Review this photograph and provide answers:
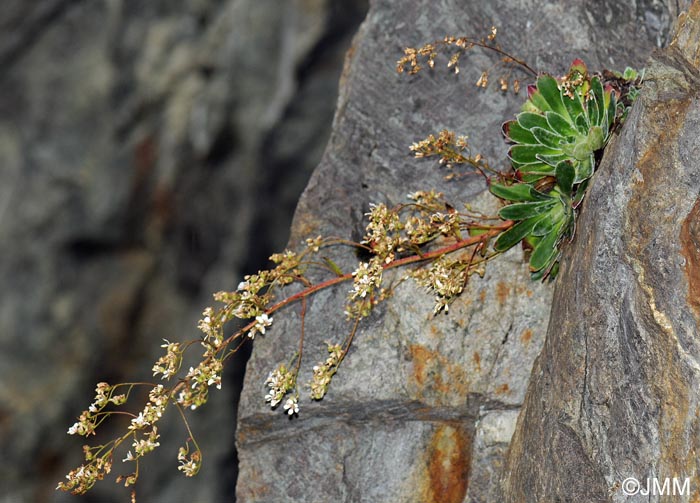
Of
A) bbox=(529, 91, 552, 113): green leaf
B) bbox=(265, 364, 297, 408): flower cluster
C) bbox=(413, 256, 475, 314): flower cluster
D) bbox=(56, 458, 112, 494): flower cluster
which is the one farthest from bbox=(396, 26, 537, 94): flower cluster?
bbox=(56, 458, 112, 494): flower cluster

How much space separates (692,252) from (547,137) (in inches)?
27.0

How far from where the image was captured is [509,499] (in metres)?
2.38

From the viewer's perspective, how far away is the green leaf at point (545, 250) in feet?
7.97

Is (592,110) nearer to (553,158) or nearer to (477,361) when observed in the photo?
(553,158)

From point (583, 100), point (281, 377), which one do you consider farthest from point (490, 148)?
point (281, 377)

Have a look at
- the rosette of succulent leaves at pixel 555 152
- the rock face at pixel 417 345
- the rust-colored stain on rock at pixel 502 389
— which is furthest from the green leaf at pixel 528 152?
the rust-colored stain on rock at pixel 502 389

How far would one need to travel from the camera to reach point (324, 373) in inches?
96.7

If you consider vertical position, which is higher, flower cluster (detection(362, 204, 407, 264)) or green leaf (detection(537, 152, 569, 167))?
flower cluster (detection(362, 204, 407, 264))

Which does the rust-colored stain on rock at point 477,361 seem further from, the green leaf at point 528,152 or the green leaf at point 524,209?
the green leaf at point 528,152

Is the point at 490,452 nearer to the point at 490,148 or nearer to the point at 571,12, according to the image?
the point at 490,148

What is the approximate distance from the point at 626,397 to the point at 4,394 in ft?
16.5

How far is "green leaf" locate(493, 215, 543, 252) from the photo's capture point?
8.08 ft

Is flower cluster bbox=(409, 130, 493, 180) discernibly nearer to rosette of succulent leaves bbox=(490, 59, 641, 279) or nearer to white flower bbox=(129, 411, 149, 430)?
rosette of succulent leaves bbox=(490, 59, 641, 279)

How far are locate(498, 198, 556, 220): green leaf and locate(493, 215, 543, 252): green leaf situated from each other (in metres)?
0.03
